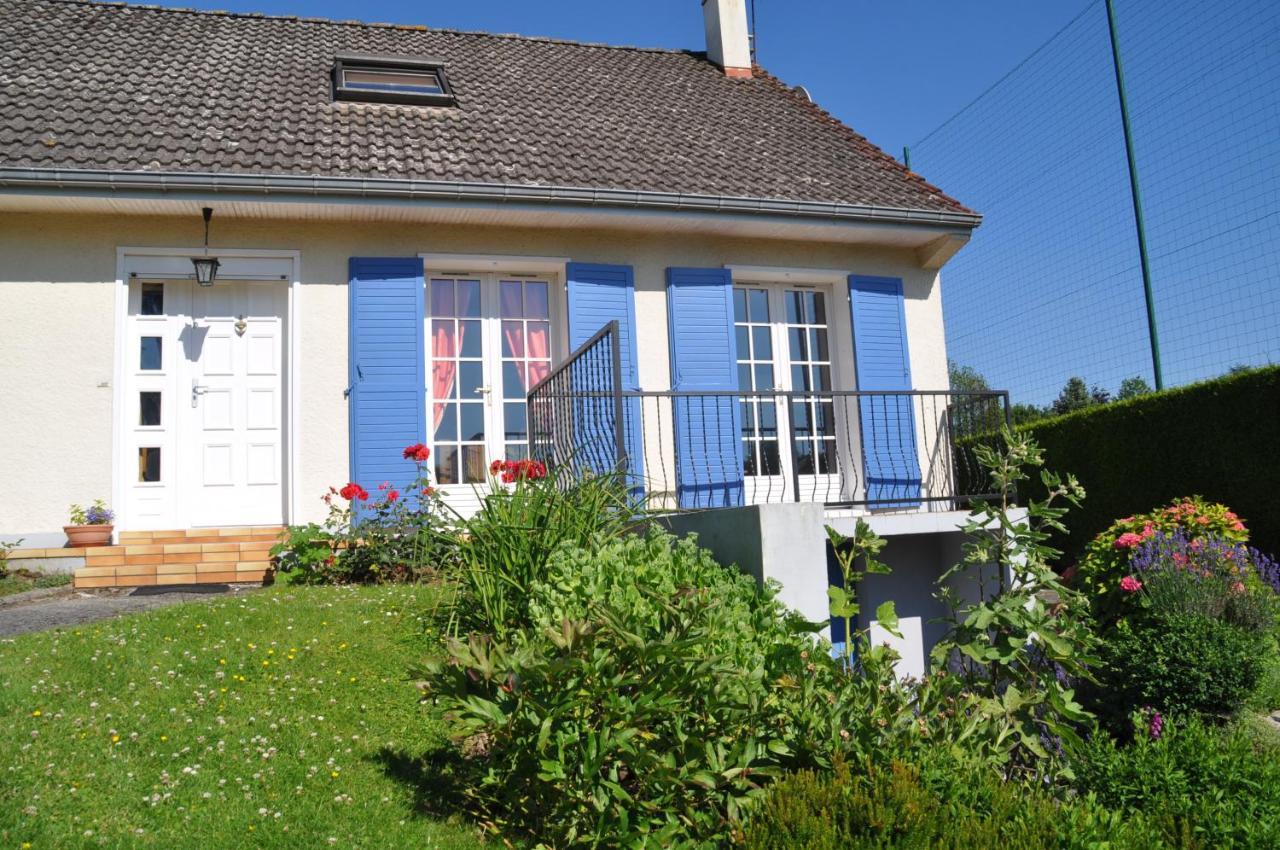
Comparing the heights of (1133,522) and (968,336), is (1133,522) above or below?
below

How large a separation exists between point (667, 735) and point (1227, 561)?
4178mm

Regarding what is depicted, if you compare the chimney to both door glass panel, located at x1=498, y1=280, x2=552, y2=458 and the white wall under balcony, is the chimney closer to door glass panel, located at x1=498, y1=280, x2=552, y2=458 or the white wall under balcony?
door glass panel, located at x1=498, y1=280, x2=552, y2=458

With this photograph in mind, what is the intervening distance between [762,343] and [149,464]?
526 cm

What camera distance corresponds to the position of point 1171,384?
8.25 metres

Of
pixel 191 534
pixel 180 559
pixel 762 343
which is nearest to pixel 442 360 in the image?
pixel 191 534

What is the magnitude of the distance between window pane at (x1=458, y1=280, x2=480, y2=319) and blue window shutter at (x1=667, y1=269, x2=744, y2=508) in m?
1.66

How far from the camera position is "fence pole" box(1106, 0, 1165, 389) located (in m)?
8.42

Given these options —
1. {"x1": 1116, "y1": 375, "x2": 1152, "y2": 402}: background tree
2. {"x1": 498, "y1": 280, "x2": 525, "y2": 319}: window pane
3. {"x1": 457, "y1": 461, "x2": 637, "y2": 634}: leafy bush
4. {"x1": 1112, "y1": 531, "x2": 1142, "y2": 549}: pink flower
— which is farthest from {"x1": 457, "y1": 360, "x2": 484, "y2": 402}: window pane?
{"x1": 1116, "y1": 375, "x2": 1152, "y2": 402}: background tree

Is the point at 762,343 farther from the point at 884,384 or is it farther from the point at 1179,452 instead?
the point at 1179,452

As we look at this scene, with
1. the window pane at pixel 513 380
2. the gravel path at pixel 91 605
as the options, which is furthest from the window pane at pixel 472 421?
the gravel path at pixel 91 605

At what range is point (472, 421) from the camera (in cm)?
847

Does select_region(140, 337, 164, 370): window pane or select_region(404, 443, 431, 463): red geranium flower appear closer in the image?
select_region(404, 443, 431, 463): red geranium flower

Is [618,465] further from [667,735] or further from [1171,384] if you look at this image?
[1171,384]

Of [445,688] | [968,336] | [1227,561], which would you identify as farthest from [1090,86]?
[445,688]
